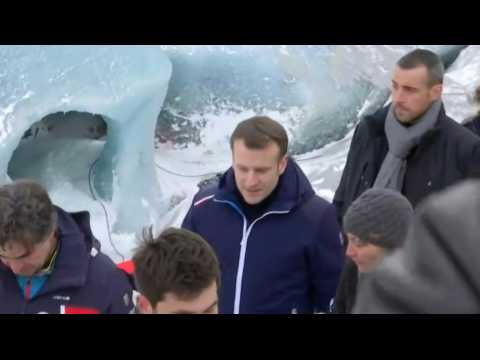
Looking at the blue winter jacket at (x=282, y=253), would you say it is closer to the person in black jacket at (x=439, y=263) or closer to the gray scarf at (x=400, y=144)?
the gray scarf at (x=400, y=144)

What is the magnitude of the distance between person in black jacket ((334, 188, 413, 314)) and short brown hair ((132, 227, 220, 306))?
38 centimetres

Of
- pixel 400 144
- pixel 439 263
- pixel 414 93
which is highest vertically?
pixel 439 263

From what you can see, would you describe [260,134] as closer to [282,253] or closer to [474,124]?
[282,253]

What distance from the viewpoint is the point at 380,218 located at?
145cm

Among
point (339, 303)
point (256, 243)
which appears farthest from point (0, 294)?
point (339, 303)

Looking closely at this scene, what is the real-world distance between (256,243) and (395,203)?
1.02 ft

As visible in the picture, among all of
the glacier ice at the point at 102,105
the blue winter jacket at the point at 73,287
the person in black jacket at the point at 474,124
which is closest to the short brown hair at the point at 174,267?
the blue winter jacket at the point at 73,287

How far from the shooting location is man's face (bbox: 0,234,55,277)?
1.34 m

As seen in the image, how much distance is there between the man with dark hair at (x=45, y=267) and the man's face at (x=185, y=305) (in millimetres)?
282

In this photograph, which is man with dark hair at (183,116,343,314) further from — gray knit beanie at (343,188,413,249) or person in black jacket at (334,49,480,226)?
person in black jacket at (334,49,480,226)

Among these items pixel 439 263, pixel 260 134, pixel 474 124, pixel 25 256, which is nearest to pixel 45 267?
pixel 25 256

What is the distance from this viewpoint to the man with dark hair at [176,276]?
3.60 ft

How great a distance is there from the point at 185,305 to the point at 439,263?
693mm

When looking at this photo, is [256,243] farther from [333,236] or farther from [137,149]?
[137,149]
